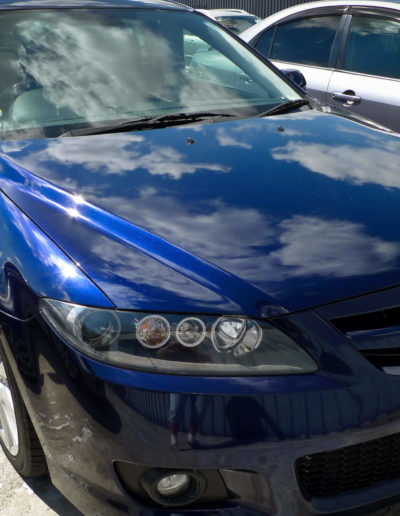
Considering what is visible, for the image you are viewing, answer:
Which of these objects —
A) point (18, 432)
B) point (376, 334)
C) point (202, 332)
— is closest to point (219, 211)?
point (202, 332)

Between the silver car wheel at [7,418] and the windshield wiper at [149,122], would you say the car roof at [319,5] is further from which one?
the silver car wheel at [7,418]

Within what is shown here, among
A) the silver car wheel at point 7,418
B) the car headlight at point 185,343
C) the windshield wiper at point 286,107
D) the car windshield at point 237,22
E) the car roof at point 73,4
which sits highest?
the car roof at point 73,4

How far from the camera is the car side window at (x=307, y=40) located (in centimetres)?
536

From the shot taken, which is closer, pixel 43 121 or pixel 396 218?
pixel 396 218

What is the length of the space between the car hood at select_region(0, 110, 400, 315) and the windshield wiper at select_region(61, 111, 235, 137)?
0.27ft

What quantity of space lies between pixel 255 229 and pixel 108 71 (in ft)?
4.70

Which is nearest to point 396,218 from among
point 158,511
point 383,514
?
point 383,514

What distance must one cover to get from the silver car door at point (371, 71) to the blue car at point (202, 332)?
2626 millimetres

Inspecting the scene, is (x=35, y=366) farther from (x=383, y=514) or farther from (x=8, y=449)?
(x=383, y=514)

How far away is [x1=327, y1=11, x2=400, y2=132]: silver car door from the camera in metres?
4.83

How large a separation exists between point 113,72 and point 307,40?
116 inches

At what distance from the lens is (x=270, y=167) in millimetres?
2414

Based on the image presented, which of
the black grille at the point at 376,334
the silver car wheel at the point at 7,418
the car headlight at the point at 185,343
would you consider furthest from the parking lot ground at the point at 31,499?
the black grille at the point at 376,334

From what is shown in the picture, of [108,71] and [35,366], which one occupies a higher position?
[108,71]
